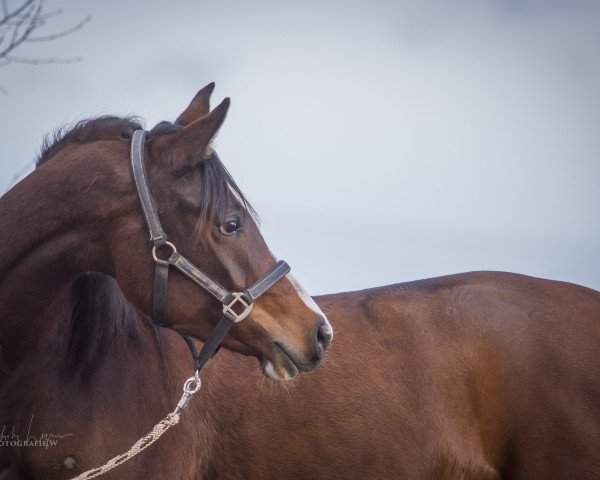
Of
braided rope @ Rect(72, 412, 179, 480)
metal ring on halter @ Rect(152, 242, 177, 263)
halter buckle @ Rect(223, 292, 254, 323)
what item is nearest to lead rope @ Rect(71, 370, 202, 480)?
braided rope @ Rect(72, 412, 179, 480)

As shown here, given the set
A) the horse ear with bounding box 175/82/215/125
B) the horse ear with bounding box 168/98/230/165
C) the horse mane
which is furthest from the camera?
the horse ear with bounding box 175/82/215/125

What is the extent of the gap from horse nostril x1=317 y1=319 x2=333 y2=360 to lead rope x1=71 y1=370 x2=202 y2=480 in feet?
2.31

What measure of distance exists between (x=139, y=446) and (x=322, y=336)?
1267 millimetres

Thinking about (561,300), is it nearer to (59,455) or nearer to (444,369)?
(444,369)

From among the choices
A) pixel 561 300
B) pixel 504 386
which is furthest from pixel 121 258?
pixel 561 300

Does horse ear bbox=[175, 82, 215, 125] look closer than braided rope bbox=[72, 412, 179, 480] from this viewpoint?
No

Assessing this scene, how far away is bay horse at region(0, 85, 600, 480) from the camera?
3.38 meters

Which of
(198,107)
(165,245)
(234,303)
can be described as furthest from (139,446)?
(198,107)

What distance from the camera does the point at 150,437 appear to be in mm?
3633

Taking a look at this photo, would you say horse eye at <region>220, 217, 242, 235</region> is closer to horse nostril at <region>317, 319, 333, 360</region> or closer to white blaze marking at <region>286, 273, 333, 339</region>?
white blaze marking at <region>286, 273, 333, 339</region>

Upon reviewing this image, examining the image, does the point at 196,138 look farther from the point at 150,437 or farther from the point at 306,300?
the point at 150,437

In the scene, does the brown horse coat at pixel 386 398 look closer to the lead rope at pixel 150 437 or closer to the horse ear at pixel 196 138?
the lead rope at pixel 150 437

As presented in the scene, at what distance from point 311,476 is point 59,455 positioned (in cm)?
159

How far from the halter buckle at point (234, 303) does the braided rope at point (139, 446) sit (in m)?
0.79
